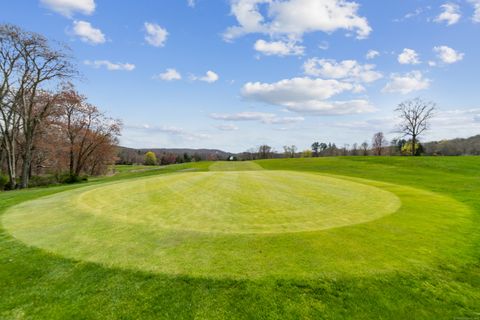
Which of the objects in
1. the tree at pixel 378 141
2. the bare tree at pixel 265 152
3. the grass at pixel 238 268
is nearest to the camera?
the grass at pixel 238 268

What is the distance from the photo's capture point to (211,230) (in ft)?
24.4

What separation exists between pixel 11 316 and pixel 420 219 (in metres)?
10.5

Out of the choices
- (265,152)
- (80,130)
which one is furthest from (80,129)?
(265,152)

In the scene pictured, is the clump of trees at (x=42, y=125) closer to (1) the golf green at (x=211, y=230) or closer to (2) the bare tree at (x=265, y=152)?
(1) the golf green at (x=211, y=230)

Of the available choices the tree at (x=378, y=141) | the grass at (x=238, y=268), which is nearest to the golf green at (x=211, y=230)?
the grass at (x=238, y=268)

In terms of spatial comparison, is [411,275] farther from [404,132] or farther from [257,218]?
[404,132]

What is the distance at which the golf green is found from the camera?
5.42 metres

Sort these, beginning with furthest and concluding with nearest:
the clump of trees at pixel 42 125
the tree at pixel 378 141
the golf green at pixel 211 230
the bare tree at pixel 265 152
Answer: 1. the bare tree at pixel 265 152
2. the tree at pixel 378 141
3. the clump of trees at pixel 42 125
4. the golf green at pixel 211 230

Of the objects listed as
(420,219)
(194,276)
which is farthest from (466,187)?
(194,276)

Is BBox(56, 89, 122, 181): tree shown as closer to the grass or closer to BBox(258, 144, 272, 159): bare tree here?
the grass

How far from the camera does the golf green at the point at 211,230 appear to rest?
5.42m

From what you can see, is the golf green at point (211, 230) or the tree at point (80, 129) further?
the tree at point (80, 129)

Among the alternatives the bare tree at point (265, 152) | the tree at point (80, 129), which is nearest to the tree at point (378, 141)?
the bare tree at point (265, 152)

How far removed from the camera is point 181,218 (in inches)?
341
